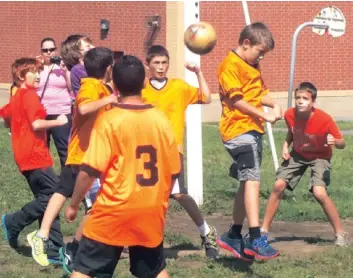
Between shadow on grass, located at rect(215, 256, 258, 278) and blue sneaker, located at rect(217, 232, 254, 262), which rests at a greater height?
blue sneaker, located at rect(217, 232, 254, 262)

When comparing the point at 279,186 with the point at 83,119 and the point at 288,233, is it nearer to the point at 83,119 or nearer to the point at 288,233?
the point at 288,233

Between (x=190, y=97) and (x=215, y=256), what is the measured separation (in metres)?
1.41

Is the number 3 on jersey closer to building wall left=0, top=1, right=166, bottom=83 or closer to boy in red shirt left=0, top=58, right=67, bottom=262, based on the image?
boy in red shirt left=0, top=58, right=67, bottom=262

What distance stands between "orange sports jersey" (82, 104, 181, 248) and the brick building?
19.6 metres

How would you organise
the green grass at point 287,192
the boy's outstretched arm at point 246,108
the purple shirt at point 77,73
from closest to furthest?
the boy's outstretched arm at point 246,108
the purple shirt at point 77,73
the green grass at point 287,192

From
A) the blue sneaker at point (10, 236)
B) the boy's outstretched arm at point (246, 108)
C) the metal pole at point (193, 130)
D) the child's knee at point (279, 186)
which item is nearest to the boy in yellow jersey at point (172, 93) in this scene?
the boy's outstretched arm at point (246, 108)

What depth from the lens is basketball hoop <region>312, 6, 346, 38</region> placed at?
24.5m

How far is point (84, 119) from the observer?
6855mm

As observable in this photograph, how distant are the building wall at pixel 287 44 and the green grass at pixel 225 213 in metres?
9.09

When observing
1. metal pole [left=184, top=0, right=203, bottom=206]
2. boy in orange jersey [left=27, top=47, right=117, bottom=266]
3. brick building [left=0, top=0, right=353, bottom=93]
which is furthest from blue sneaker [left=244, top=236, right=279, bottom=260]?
brick building [left=0, top=0, right=353, bottom=93]

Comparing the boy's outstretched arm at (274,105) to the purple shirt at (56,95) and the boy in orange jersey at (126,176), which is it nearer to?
the boy in orange jersey at (126,176)

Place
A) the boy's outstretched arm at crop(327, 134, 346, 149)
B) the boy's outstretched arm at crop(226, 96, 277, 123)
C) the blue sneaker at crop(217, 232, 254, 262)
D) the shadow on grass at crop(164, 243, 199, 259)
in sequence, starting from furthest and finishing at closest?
the boy's outstretched arm at crop(327, 134, 346, 149) < the shadow on grass at crop(164, 243, 199, 259) < the blue sneaker at crop(217, 232, 254, 262) < the boy's outstretched arm at crop(226, 96, 277, 123)

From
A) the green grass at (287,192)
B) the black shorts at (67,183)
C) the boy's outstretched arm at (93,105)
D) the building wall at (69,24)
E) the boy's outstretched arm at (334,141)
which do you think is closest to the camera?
the boy's outstretched arm at (93,105)

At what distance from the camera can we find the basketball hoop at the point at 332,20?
24.5 metres
